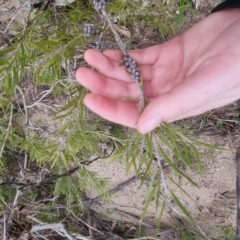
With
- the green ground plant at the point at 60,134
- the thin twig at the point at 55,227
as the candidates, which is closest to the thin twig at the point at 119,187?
the green ground plant at the point at 60,134

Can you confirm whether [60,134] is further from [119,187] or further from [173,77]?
[173,77]

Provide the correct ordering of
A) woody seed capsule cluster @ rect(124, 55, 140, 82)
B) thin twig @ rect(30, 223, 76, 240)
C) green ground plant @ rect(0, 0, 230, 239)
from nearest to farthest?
woody seed capsule cluster @ rect(124, 55, 140, 82)
green ground plant @ rect(0, 0, 230, 239)
thin twig @ rect(30, 223, 76, 240)

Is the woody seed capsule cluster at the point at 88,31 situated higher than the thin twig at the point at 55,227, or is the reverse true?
the woody seed capsule cluster at the point at 88,31

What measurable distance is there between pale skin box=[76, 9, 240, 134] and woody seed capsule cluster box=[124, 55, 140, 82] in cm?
5

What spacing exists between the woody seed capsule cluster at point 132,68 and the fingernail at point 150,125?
6.3 inches

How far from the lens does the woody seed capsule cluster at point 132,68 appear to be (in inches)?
38.3

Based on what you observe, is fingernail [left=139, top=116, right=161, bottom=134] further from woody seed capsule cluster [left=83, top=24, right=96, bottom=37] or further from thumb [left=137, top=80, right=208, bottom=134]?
woody seed capsule cluster [left=83, top=24, right=96, bottom=37]

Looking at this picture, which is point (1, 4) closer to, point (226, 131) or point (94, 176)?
point (94, 176)

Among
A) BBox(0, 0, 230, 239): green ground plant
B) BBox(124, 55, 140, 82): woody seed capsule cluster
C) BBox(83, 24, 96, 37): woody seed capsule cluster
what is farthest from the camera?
BBox(0, 0, 230, 239): green ground plant

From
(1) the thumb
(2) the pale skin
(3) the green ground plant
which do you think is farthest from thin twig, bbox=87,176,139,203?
(1) the thumb

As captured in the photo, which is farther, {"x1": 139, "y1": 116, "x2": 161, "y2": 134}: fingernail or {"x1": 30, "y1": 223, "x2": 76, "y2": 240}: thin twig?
{"x1": 30, "y1": 223, "x2": 76, "y2": 240}: thin twig

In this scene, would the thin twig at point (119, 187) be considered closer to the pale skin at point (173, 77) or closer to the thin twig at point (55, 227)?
the thin twig at point (55, 227)

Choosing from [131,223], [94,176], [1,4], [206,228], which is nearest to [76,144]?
[94,176]

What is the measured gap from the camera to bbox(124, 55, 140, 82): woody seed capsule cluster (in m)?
0.97
